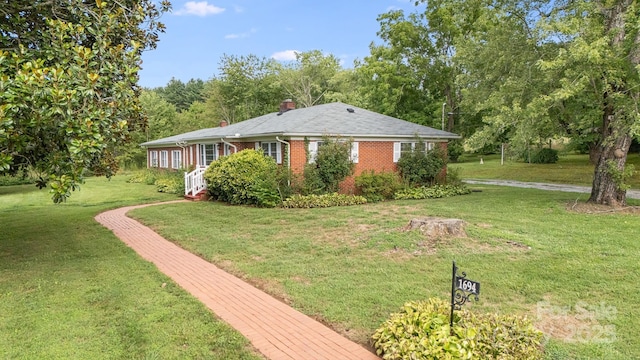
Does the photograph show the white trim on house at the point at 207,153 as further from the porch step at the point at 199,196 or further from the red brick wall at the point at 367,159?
the red brick wall at the point at 367,159

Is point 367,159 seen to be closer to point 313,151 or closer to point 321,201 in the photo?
point 313,151

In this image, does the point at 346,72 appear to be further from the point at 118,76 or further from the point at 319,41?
the point at 118,76

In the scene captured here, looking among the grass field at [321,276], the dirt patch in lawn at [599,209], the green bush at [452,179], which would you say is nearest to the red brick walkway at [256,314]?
the grass field at [321,276]

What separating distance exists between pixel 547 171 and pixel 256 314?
85.0 feet

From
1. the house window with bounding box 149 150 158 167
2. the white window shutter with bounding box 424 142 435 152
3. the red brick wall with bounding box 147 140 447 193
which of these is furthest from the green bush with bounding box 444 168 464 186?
the house window with bounding box 149 150 158 167

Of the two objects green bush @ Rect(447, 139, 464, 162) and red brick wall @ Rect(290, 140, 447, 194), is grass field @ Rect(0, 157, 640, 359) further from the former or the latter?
green bush @ Rect(447, 139, 464, 162)

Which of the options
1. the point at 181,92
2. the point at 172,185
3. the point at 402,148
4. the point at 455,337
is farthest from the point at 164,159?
the point at 181,92

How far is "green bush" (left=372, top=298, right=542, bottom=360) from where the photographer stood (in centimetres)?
381

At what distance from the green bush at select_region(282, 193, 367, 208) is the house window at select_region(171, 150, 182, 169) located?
43.8 ft

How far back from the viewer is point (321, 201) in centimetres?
1383

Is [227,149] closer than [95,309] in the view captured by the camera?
No

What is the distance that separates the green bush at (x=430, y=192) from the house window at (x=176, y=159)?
14884mm

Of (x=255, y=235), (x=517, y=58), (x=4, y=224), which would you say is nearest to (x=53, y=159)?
(x=255, y=235)

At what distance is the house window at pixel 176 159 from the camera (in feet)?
81.7
